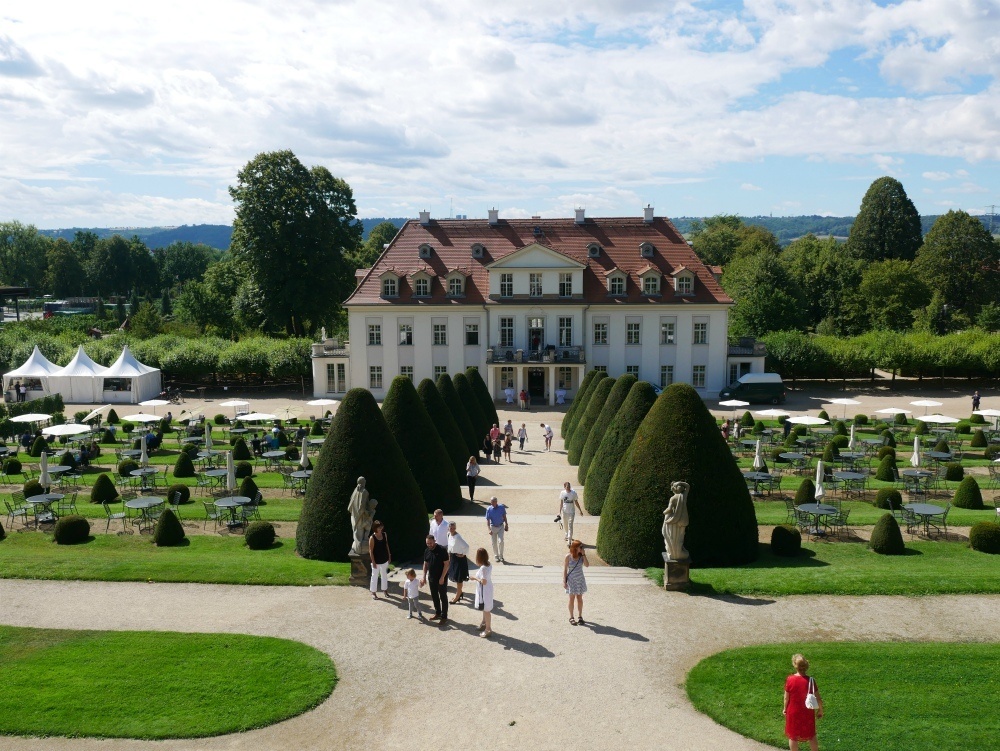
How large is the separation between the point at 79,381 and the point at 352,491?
140 feet

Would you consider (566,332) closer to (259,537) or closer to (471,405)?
(471,405)

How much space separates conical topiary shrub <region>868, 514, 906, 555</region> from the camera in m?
21.7

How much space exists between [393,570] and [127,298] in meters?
164

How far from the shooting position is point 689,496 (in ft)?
64.5

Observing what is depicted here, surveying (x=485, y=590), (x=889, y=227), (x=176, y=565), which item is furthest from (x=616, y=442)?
(x=889, y=227)

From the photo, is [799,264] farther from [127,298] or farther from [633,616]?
[127,298]

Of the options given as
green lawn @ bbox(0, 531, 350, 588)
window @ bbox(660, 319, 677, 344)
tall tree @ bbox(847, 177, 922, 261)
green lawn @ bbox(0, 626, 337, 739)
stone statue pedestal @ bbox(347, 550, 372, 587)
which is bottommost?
green lawn @ bbox(0, 626, 337, 739)

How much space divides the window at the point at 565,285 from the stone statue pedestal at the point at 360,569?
4157 centimetres

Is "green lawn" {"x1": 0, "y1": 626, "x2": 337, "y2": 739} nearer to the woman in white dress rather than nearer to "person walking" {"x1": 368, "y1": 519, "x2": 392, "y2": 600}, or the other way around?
"person walking" {"x1": 368, "y1": 519, "x2": 392, "y2": 600}

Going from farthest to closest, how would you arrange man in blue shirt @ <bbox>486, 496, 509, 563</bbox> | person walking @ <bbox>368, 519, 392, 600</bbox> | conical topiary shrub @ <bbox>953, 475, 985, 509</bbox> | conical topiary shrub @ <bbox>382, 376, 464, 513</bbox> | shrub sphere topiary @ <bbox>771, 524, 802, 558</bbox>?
conical topiary shrub @ <bbox>953, 475, 985, 509</bbox>, conical topiary shrub @ <bbox>382, 376, 464, 513</bbox>, shrub sphere topiary @ <bbox>771, 524, 802, 558</bbox>, man in blue shirt @ <bbox>486, 496, 509, 563</bbox>, person walking @ <bbox>368, 519, 392, 600</bbox>

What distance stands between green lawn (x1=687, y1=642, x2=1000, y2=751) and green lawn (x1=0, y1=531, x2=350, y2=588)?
8.94m

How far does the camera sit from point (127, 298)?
6506 inches

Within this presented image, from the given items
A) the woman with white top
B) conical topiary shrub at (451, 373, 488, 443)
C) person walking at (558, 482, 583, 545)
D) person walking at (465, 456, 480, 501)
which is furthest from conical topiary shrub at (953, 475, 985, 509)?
the woman with white top

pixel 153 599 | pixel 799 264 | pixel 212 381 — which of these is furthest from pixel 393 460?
pixel 799 264
